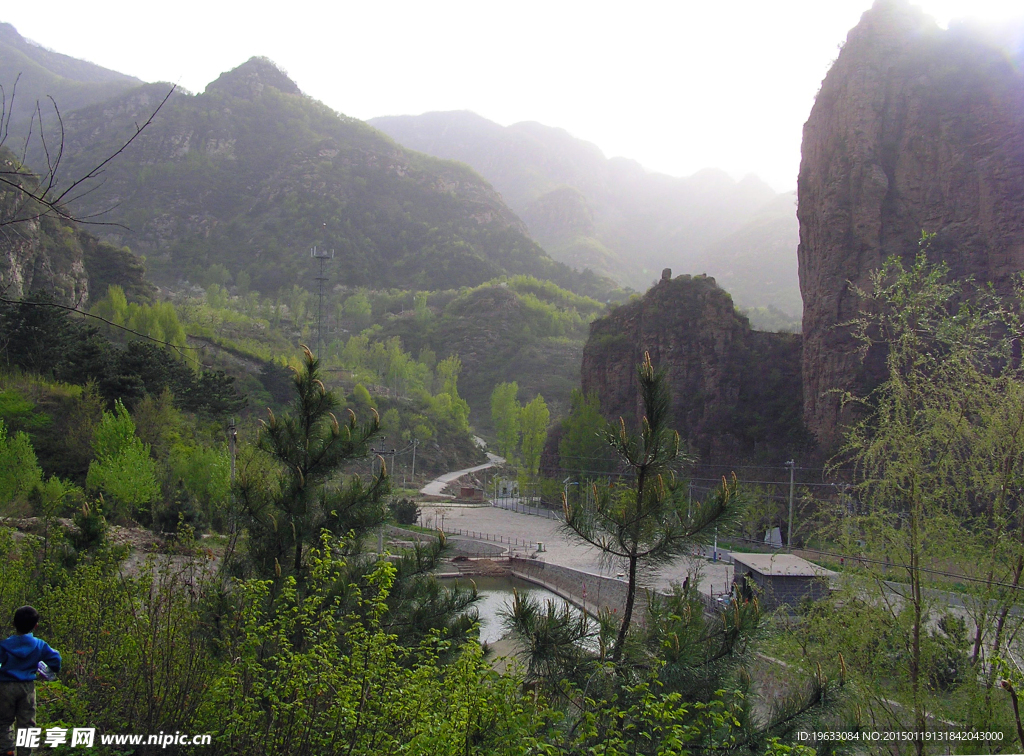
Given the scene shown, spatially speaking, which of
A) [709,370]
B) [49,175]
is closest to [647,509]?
[49,175]

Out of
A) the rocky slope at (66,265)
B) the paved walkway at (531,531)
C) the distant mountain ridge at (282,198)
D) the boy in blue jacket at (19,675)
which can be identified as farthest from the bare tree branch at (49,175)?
the distant mountain ridge at (282,198)

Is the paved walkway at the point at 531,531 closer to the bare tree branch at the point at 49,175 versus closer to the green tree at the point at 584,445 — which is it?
the green tree at the point at 584,445

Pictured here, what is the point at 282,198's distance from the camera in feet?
496

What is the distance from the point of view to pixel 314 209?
151 m

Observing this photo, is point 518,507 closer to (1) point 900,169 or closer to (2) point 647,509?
(1) point 900,169

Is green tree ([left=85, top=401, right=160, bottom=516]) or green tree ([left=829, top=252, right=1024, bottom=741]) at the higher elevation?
Result: green tree ([left=829, top=252, right=1024, bottom=741])

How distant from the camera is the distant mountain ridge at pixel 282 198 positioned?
135 metres

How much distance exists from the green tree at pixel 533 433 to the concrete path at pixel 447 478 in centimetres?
766

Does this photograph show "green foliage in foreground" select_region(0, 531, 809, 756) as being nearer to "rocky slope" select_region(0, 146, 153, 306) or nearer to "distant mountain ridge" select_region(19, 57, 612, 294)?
"rocky slope" select_region(0, 146, 153, 306)

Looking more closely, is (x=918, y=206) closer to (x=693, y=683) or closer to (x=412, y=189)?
(x=693, y=683)

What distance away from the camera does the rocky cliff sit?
43719 mm

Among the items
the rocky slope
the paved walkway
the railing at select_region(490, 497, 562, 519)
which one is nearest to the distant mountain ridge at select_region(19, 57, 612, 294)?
the rocky slope

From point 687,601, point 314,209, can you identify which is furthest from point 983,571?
point 314,209

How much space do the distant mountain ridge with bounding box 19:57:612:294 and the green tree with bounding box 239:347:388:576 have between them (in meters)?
129
